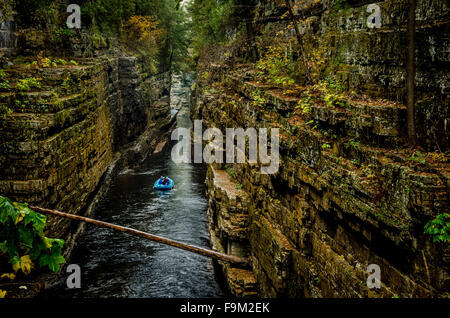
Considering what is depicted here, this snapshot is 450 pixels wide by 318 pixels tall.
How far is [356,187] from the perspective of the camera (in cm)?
684

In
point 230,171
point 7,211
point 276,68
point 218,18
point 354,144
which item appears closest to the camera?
point 7,211

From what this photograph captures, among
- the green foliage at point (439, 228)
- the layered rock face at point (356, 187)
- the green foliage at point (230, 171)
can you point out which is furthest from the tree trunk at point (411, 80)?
the green foliage at point (230, 171)

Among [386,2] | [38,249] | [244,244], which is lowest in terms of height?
[244,244]

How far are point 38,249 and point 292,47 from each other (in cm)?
1403

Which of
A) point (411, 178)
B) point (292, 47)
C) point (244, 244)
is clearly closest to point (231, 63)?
point (292, 47)

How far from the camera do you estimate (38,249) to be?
14.0ft

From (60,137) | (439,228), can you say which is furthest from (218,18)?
(439,228)

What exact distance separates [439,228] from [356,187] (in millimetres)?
1824

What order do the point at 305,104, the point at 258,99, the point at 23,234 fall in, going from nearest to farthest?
the point at 23,234 → the point at 305,104 → the point at 258,99

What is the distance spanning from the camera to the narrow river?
13.7 meters

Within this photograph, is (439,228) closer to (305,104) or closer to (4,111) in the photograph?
(305,104)

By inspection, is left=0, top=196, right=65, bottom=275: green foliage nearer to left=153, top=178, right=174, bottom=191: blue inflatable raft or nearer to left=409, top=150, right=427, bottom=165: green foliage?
left=409, top=150, right=427, bottom=165: green foliage

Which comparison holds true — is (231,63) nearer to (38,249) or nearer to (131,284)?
(131,284)

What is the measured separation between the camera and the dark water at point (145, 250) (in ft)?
45.0
